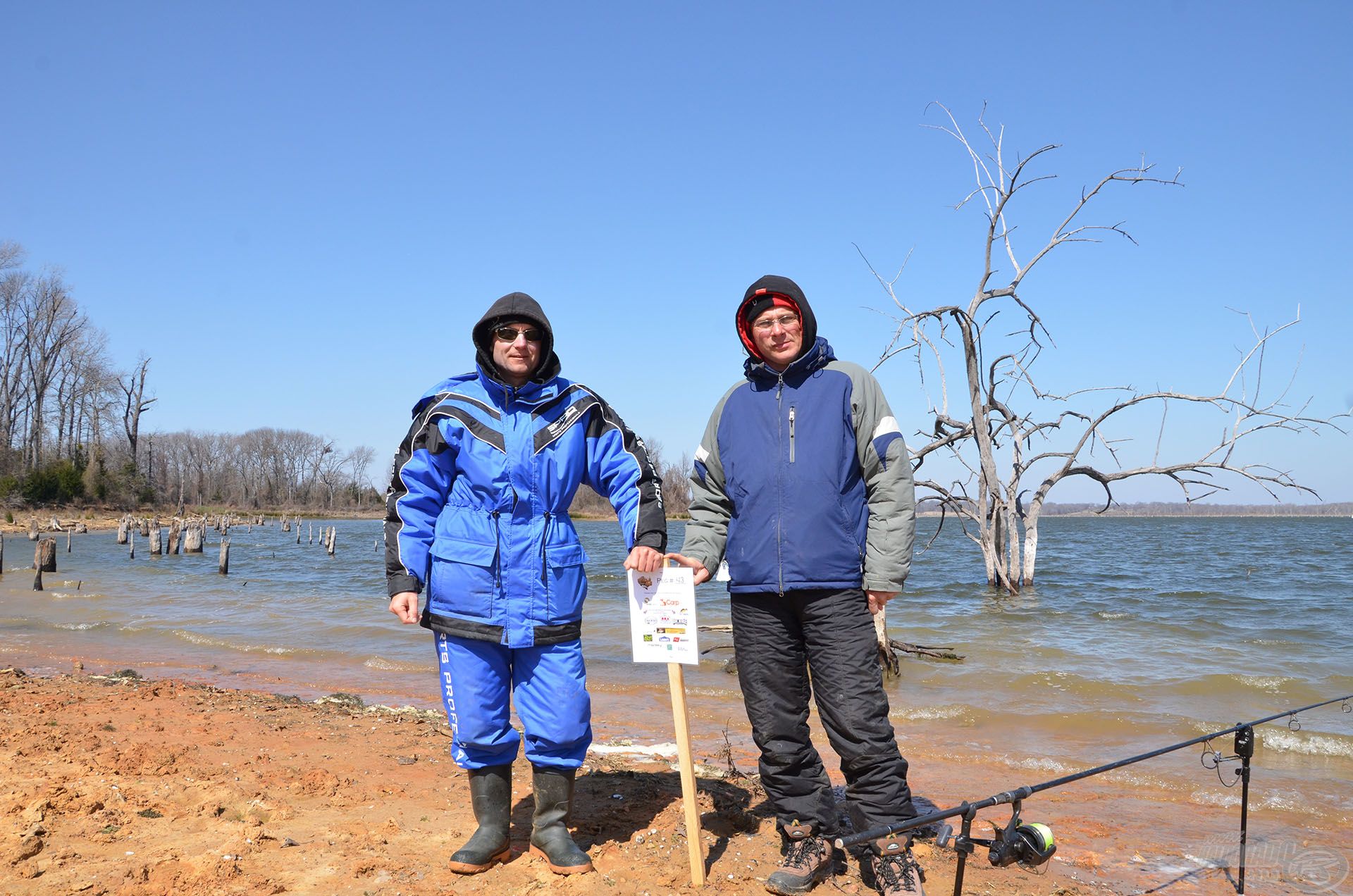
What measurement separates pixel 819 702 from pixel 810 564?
50cm

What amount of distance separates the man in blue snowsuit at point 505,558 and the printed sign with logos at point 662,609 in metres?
0.07

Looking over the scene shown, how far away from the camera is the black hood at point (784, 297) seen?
307 cm

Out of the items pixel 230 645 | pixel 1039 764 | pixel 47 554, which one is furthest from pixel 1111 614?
pixel 47 554

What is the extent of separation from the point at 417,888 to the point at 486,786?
0.38 meters

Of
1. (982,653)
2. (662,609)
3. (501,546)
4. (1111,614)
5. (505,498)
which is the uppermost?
(505,498)

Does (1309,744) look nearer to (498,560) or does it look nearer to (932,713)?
(932,713)

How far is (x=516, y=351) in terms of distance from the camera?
3072mm

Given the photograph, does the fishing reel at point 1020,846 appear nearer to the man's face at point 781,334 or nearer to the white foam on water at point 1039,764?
the man's face at point 781,334

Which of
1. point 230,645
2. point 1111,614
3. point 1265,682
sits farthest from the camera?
point 1111,614

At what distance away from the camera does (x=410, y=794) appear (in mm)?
3799

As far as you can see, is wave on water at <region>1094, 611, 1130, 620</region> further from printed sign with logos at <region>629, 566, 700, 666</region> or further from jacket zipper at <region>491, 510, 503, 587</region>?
jacket zipper at <region>491, 510, 503, 587</region>

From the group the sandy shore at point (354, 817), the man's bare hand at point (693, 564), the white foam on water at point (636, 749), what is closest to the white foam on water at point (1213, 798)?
the sandy shore at point (354, 817)

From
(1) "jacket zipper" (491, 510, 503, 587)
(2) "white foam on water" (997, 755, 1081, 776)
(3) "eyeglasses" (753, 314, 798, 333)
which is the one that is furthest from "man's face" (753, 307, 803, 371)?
(2) "white foam on water" (997, 755, 1081, 776)

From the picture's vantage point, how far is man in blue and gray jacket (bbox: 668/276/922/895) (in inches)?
111
